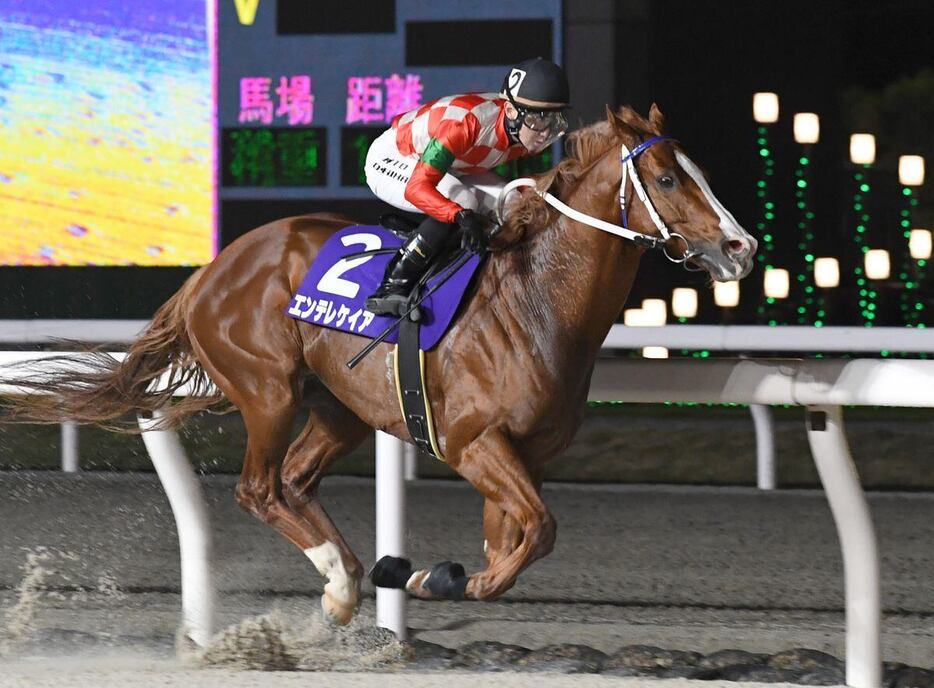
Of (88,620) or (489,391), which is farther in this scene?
(88,620)

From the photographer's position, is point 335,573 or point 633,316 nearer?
point 335,573

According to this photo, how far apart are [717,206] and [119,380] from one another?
1.75 meters

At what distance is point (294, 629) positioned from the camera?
4.04 meters

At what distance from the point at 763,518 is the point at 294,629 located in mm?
2498

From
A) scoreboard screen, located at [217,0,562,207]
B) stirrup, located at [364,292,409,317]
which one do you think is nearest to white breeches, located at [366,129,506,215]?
stirrup, located at [364,292,409,317]

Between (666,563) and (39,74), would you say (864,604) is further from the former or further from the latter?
(39,74)

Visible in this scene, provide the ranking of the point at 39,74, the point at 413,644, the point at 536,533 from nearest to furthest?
the point at 536,533, the point at 413,644, the point at 39,74

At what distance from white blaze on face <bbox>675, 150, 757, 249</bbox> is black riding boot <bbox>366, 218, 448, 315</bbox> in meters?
0.56

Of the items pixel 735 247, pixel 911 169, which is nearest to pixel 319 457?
pixel 735 247

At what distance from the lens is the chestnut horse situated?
340cm

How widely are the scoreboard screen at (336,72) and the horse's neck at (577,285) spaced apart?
17.6ft

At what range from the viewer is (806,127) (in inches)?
458

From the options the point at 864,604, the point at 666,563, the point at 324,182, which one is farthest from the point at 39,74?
the point at 864,604

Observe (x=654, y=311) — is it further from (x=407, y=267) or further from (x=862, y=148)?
(x=407, y=267)
